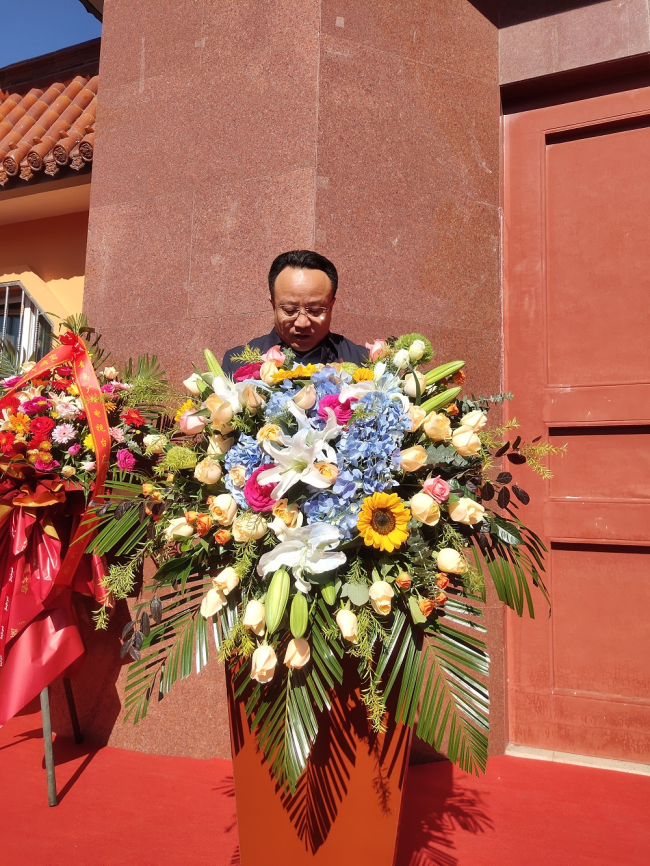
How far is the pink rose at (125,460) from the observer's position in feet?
9.28

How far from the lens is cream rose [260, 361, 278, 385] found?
1618 millimetres

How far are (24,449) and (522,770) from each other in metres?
2.51

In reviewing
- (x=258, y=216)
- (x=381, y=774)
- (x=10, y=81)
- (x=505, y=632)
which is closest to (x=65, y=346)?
(x=258, y=216)

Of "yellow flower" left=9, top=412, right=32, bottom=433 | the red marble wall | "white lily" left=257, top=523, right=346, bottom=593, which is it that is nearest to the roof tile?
the red marble wall

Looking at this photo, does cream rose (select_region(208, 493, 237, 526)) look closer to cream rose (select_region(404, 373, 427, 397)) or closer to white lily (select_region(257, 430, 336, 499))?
white lily (select_region(257, 430, 336, 499))

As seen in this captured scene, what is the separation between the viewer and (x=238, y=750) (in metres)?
1.76

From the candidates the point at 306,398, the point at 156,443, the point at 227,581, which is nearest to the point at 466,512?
the point at 306,398

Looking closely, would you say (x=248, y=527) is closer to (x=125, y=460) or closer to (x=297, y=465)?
(x=297, y=465)

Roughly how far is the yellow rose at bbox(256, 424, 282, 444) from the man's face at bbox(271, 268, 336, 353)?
→ 33.0 inches

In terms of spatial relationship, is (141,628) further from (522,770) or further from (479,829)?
(522,770)

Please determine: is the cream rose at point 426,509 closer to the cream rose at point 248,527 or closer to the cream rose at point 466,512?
the cream rose at point 466,512

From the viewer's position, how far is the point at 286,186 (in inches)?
131

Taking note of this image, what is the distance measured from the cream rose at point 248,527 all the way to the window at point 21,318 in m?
4.48

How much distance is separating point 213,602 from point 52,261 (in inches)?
195
